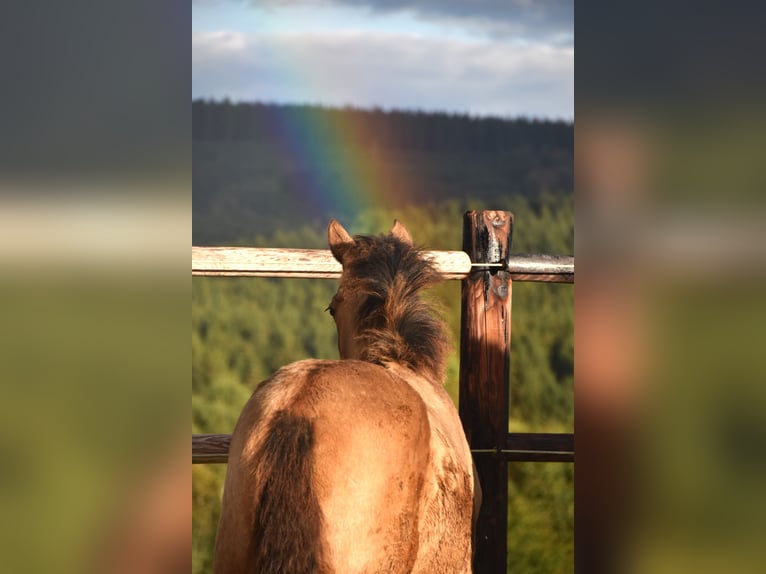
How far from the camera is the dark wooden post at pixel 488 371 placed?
3.02 metres

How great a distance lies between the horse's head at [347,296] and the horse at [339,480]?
0.54m

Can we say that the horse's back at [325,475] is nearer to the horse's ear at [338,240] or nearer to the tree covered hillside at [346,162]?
the horse's ear at [338,240]

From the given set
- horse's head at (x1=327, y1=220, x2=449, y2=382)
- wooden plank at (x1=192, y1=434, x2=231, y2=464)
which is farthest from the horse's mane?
wooden plank at (x1=192, y1=434, x2=231, y2=464)

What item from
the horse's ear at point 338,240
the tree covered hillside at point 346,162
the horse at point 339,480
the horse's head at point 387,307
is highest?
the tree covered hillside at point 346,162

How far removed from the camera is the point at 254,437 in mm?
1615

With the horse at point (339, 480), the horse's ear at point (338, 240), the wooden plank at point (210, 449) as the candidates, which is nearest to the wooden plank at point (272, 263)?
the horse's ear at point (338, 240)

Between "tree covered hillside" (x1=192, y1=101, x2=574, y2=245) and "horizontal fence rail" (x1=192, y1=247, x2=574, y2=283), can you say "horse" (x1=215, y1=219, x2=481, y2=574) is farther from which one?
"tree covered hillside" (x1=192, y1=101, x2=574, y2=245)

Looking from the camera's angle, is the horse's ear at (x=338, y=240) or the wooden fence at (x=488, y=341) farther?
the wooden fence at (x=488, y=341)

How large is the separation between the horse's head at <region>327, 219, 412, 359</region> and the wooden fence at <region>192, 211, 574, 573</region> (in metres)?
0.48

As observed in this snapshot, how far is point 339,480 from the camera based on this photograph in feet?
5.18

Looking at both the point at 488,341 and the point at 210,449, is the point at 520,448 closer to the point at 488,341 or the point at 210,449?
the point at 488,341
